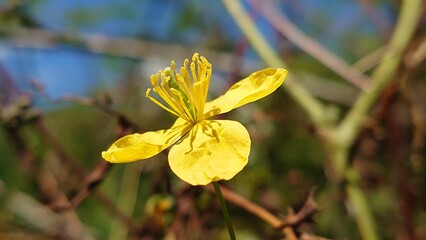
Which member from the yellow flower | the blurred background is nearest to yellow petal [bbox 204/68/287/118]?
the yellow flower

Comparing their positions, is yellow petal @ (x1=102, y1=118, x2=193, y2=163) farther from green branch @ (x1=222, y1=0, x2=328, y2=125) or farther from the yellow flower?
green branch @ (x1=222, y1=0, x2=328, y2=125)

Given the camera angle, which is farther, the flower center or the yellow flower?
the flower center

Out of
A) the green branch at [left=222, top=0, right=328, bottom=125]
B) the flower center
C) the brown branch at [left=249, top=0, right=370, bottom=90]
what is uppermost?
the brown branch at [left=249, top=0, right=370, bottom=90]

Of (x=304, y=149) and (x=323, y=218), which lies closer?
(x=323, y=218)

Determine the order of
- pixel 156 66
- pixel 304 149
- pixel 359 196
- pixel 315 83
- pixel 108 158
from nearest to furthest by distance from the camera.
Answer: pixel 108 158 → pixel 359 196 → pixel 304 149 → pixel 315 83 → pixel 156 66

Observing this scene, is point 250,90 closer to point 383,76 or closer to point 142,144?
point 142,144

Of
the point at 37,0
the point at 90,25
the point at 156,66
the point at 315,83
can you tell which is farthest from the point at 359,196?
the point at 90,25

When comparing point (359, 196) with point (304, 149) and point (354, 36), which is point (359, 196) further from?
point (354, 36)
